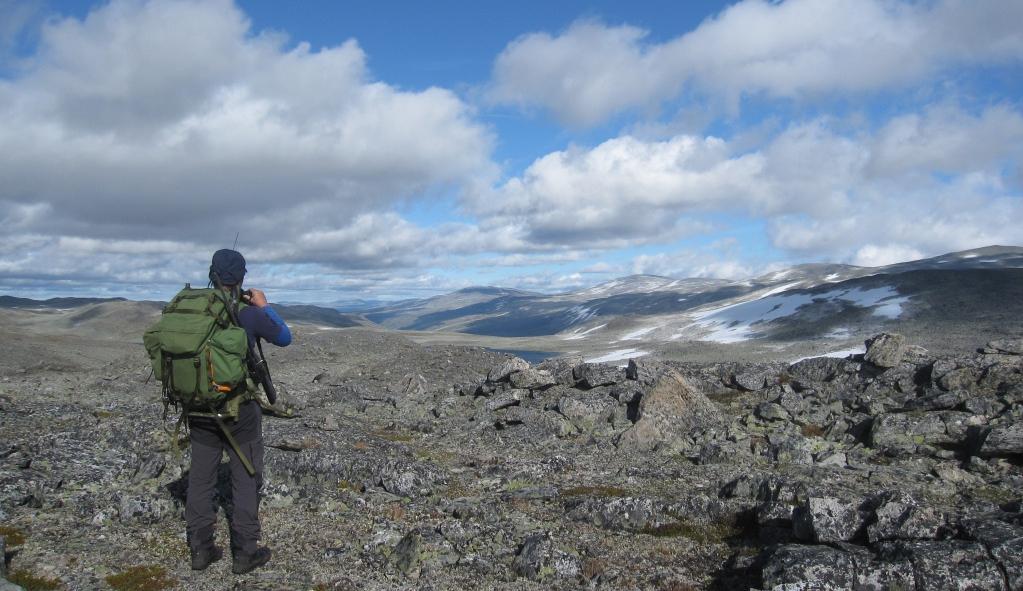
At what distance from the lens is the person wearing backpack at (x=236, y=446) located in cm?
878

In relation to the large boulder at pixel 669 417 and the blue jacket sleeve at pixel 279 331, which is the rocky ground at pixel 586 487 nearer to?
the large boulder at pixel 669 417

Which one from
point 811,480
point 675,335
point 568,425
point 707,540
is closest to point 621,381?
point 568,425

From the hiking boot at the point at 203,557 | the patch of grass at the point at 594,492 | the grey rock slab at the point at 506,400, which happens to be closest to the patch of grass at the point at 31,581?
the hiking boot at the point at 203,557

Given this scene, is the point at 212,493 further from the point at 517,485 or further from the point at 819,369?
the point at 819,369

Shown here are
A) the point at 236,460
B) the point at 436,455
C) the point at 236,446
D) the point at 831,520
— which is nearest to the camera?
the point at 236,446

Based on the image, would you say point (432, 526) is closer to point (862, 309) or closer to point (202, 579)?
point (202, 579)

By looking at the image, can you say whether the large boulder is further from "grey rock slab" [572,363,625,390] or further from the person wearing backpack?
the person wearing backpack

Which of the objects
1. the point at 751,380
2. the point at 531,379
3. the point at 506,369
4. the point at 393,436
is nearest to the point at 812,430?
the point at 751,380

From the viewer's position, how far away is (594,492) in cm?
1434

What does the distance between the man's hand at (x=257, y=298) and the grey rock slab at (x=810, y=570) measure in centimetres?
815

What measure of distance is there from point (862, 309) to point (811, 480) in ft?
397

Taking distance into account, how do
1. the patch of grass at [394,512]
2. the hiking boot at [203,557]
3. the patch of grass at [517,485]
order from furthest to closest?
the patch of grass at [517,485] < the patch of grass at [394,512] < the hiking boot at [203,557]

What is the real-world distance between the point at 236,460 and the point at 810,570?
819 centimetres

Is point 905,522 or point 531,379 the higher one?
point 905,522
